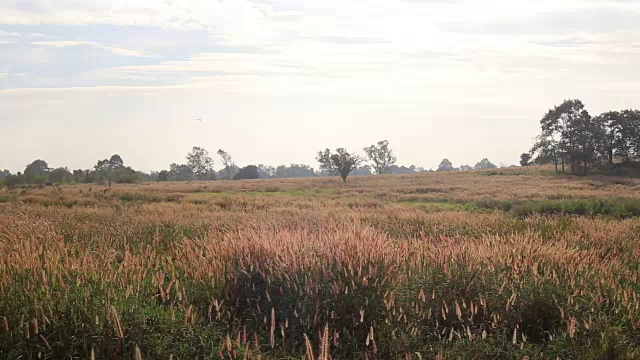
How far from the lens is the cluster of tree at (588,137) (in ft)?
→ 214

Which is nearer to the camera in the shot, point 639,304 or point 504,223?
point 639,304

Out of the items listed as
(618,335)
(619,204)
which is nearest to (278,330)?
(618,335)

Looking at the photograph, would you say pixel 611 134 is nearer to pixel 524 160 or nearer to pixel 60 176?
pixel 524 160

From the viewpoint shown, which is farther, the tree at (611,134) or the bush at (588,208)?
the tree at (611,134)

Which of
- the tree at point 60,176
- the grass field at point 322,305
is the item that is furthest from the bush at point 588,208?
the tree at point 60,176

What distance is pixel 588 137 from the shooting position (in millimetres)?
65438

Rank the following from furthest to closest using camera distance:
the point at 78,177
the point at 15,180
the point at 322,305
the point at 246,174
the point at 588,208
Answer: the point at 246,174
the point at 78,177
the point at 15,180
the point at 588,208
the point at 322,305

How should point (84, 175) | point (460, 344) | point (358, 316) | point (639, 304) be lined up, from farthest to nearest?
point (84, 175), point (639, 304), point (358, 316), point (460, 344)

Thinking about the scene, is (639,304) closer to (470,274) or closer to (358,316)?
(470,274)

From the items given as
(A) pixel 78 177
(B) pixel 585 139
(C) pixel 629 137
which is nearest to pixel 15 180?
(A) pixel 78 177

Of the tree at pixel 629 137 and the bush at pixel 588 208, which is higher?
the tree at pixel 629 137

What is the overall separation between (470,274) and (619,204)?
16.8 m

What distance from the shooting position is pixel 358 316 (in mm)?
5137

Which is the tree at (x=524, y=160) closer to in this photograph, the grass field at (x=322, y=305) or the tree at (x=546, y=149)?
the tree at (x=546, y=149)
